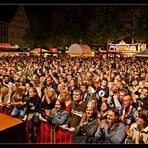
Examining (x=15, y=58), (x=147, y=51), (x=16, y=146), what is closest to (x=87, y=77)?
(x=16, y=146)

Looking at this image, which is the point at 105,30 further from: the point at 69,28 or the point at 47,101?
the point at 47,101

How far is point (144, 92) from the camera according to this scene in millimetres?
5902

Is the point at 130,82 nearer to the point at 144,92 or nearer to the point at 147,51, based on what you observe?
the point at 144,92

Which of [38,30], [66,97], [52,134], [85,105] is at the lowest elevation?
[52,134]

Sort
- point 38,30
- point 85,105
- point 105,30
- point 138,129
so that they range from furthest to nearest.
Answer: point 105,30, point 38,30, point 85,105, point 138,129

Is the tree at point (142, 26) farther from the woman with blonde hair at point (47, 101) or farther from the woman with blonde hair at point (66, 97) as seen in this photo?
the woman with blonde hair at point (47, 101)

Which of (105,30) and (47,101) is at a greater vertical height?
(105,30)

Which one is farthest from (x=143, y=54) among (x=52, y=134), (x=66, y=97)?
(x=52, y=134)

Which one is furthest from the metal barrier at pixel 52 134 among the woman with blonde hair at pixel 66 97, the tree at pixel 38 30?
the tree at pixel 38 30

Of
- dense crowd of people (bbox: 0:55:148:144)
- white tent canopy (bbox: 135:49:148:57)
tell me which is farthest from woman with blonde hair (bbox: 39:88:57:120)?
white tent canopy (bbox: 135:49:148:57)

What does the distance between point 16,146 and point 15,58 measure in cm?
549

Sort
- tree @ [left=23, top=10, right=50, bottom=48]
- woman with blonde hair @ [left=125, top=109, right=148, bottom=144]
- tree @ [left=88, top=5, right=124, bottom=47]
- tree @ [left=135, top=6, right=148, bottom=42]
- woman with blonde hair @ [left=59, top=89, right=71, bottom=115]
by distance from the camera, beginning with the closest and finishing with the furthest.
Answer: woman with blonde hair @ [left=125, top=109, right=148, bottom=144]
woman with blonde hair @ [left=59, top=89, right=71, bottom=115]
tree @ [left=135, top=6, right=148, bottom=42]
tree @ [left=23, top=10, right=50, bottom=48]
tree @ [left=88, top=5, right=124, bottom=47]

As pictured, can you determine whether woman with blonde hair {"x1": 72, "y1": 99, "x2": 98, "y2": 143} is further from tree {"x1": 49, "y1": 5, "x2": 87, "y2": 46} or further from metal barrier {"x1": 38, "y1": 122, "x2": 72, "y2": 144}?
tree {"x1": 49, "y1": 5, "x2": 87, "y2": 46}

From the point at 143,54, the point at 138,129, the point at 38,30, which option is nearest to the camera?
the point at 138,129
